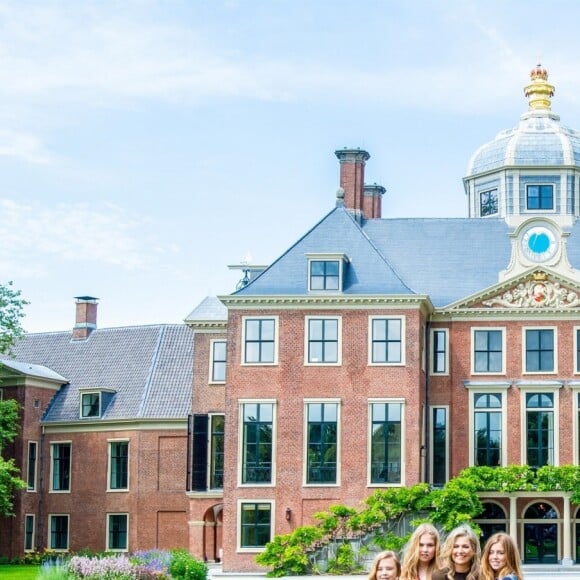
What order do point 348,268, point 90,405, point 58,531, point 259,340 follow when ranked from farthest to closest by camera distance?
point 90,405, point 58,531, point 348,268, point 259,340

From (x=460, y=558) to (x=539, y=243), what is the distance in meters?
34.8

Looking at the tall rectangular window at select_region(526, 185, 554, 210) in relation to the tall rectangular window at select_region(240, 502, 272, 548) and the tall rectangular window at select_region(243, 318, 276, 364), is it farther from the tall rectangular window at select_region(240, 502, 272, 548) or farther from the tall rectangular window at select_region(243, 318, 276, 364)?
the tall rectangular window at select_region(240, 502, 272, 548)

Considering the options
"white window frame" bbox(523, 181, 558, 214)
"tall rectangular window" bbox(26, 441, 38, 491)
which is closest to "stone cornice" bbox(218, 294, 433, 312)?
"white window frame" bbox(523, 181, 558, 214)

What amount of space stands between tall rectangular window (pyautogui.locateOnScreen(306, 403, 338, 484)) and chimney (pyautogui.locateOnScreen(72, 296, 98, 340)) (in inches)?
669

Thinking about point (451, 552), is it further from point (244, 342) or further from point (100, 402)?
point (100, 402)

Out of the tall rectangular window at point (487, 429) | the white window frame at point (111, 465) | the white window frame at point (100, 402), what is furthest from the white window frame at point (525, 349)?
the white window frame at point (100, 402)

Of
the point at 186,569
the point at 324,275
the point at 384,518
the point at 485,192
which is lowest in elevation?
the point at 186,569

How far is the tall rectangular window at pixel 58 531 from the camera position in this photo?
51.4m

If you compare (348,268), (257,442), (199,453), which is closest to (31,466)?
(199,453)

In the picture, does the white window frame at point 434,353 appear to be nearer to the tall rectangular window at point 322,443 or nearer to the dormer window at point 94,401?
the tall rectangular window at point 322,443

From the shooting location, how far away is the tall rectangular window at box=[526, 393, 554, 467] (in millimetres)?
42906

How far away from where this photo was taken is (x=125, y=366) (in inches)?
2115

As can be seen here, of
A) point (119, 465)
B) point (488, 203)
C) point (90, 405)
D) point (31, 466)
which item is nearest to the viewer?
point (488, 203)

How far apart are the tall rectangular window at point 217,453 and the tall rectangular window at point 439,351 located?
24.8 feet
